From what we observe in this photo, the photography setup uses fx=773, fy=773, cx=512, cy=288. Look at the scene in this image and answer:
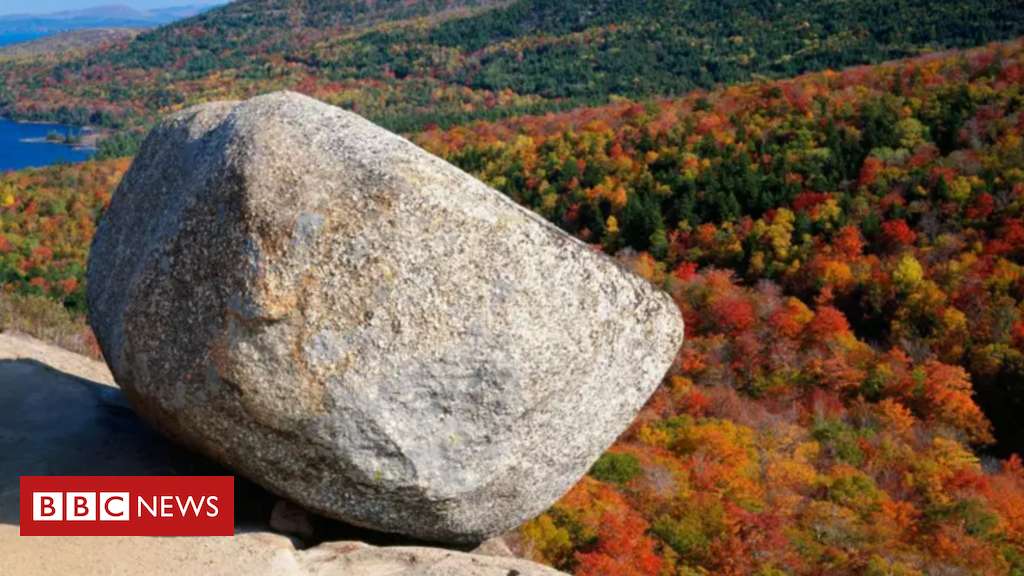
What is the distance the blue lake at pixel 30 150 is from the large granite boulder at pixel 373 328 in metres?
131

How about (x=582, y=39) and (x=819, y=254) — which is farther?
(x=582, y=39)

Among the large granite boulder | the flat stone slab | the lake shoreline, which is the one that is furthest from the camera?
the lake shoreline

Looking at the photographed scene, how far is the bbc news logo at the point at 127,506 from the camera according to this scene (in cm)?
922

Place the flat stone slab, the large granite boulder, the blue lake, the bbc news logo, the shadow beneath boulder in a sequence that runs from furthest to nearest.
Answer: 1. the blue lake
2. the shadow beneath boulder
3. the bbc news logo
4. the flat stone slab
5. the large granite boulder

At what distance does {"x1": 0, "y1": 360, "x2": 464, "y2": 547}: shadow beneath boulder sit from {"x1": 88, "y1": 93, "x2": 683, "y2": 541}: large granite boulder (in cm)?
112

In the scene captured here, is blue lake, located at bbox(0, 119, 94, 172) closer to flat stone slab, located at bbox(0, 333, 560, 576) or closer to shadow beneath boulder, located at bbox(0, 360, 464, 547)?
shadow beneath boulder, located at bbox(0, 360, 464, 547)

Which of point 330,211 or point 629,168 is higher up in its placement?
point 330,211

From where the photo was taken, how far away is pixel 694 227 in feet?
187

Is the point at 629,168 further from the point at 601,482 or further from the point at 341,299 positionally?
the point at 341,299

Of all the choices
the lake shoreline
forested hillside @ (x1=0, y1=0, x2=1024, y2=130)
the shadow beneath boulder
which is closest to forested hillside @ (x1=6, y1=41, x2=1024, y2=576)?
the shadow beneath boulder

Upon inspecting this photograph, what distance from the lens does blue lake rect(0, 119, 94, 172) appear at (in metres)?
136

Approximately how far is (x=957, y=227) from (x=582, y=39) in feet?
470

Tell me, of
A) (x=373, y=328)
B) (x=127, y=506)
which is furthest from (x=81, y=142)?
(x=373, y=328)

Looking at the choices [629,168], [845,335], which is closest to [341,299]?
[845,335]
